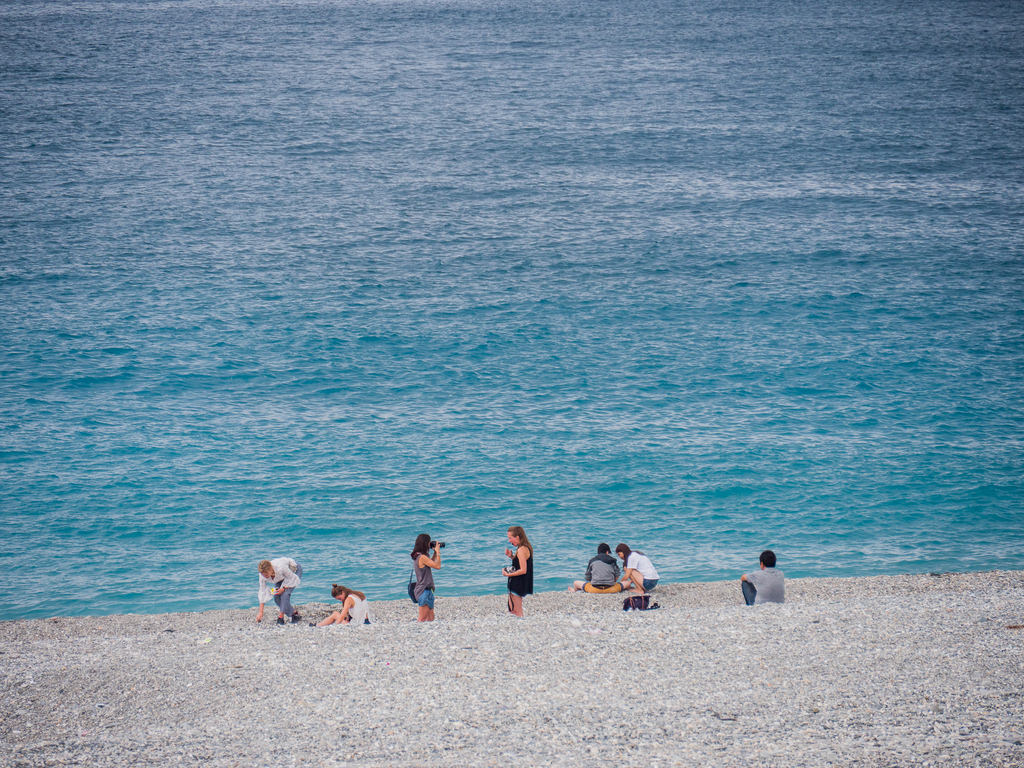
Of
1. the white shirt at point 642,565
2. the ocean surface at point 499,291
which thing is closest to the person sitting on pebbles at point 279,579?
the ocean surface at point 499,291

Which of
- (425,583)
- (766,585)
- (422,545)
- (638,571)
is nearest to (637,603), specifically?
(638,571)

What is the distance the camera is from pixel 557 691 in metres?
10.8

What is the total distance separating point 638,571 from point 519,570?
293cm

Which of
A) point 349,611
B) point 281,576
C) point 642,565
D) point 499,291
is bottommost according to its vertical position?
point 349,611

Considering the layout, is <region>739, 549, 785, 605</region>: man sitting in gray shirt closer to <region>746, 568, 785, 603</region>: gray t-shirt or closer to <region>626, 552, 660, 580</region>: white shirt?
<region>746, 568, 785, 603</region>: gray t-shirt

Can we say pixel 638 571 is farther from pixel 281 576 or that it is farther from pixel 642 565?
pixel 281 576

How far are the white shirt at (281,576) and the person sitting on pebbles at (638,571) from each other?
19.1ft

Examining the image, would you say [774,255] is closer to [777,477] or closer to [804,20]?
[777,477]

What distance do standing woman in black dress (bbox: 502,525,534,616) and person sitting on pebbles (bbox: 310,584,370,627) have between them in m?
2.42

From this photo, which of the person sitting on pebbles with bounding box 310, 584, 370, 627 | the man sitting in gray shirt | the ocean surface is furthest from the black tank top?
the ocean surface

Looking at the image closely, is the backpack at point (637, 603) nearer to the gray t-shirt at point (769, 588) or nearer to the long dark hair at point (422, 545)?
the gray t-shirt at point (769, 588)

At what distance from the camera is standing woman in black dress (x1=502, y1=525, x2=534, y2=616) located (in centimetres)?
1409

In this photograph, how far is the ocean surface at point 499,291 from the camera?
23234mm

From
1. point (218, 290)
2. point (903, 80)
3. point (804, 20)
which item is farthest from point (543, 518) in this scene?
point (804, 20)
